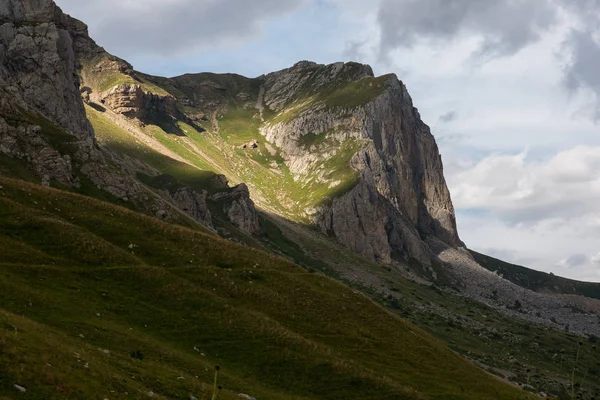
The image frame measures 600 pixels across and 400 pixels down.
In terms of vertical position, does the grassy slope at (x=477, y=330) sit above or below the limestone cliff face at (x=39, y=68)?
below

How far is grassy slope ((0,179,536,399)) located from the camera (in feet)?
95.0

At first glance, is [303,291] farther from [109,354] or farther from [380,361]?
[109,354]

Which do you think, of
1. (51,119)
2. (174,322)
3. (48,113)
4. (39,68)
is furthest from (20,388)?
(39,68)

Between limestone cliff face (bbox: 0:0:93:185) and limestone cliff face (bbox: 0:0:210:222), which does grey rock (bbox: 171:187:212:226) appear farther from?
limestone cliff face (bbox: 0:0:93:185)

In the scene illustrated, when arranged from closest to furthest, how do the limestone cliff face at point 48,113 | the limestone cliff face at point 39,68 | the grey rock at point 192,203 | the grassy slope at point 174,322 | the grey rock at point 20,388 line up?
the grey rock at point 20,388, the grassy slope at point 174,322, the limestone cliff face at point 48,113, the limestone cliff face at point 39,68, the grey rock at point 192,203

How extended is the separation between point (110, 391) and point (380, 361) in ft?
96.9

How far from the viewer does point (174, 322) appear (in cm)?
4369

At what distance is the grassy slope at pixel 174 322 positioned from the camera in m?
29.0

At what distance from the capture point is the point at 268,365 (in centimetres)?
4188

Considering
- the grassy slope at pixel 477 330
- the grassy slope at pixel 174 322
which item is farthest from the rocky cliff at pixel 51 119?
the grassy slope at pixel 174 322

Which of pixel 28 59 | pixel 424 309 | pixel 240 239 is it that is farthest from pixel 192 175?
pixel 424 309

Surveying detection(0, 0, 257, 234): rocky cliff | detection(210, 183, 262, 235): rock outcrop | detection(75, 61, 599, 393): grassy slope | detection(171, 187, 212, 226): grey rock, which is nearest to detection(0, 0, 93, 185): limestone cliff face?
detection(0, 0, 257, 234): rocky cliff

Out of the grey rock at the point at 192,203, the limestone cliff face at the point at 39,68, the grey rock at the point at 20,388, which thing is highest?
the limestone cliff face at the point at 39,68

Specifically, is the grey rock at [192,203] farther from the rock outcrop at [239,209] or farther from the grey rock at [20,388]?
the grey rock at [20,388]
